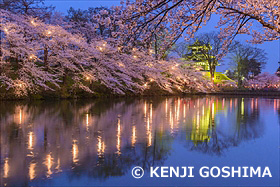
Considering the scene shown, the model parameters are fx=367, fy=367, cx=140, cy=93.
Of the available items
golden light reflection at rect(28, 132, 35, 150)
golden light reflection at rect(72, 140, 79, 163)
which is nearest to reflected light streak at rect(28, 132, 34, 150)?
golden light reflection at rect(28, 132, 35, 150)

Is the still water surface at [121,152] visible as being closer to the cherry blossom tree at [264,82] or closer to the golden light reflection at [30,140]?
the golden light reflection at [30,140]

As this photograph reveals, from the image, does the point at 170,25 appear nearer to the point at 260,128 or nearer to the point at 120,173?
the point at 260,128

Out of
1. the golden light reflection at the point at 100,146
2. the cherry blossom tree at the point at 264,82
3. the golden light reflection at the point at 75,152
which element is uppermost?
the cherry blossom tree at the point at 264,82

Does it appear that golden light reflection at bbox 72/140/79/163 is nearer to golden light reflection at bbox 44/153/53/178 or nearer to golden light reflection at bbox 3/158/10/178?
golden light reflection at bbox 44/153/53/178

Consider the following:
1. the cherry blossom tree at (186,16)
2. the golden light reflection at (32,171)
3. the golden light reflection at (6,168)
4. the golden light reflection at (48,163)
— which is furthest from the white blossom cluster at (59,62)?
the golden light reflection at (32,171)

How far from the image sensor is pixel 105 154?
7.77 meters

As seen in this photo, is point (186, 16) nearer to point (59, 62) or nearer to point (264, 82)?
point (59, 62)

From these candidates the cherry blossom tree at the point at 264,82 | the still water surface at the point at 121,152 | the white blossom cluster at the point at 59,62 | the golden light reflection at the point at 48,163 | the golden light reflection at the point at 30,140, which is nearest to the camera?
the still water surface at the point at 121,152

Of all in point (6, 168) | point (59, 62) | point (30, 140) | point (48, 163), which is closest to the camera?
point (6, 168)

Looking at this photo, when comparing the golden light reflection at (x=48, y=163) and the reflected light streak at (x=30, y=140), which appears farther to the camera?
the reflected light streak at (x=30, y=140)

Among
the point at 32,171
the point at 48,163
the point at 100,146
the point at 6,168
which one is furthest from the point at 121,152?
the point at 6,168

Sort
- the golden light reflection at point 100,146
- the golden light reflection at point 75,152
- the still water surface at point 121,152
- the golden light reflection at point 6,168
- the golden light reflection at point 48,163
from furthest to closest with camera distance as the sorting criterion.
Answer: the golden light reflection at point 100,146, the golden light reflection at point 75,152, the golden light reflection at point 48,163, the golden light reflection at point 6,168, the still water surface at point 121,152

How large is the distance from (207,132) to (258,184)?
618 centimetres

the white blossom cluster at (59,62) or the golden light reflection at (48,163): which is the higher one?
the white blossom cluster at (59,62)
